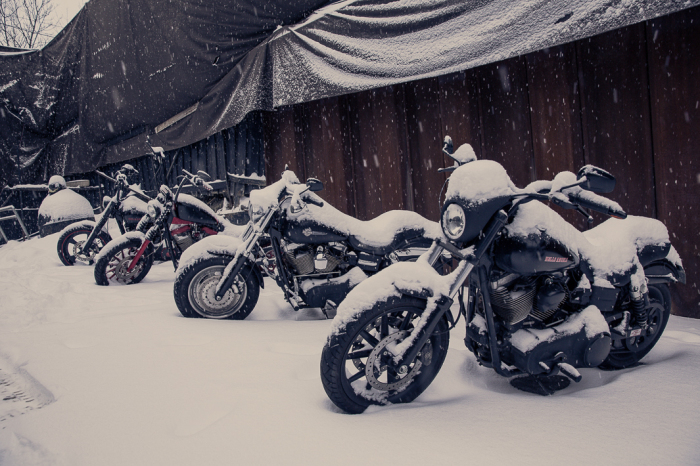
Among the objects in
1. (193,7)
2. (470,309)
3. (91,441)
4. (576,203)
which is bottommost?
(91,441)

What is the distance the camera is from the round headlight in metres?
1.89

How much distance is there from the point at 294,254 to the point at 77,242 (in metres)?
4.85

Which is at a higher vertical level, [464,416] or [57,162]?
[57,162]

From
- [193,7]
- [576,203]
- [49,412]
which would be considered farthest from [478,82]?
[193,7]

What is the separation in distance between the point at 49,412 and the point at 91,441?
37cm

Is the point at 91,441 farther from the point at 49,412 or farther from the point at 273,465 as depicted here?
the point at 273,465

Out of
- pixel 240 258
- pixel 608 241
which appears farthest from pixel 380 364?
pixel 240 258

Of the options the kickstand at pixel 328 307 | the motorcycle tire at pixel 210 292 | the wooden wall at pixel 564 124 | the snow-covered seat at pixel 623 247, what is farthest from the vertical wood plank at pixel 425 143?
the snow-covered seat at pixel 623 247

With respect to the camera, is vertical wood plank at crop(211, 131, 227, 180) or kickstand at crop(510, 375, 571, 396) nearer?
kickstand at crop(510, 375, 571, 396)

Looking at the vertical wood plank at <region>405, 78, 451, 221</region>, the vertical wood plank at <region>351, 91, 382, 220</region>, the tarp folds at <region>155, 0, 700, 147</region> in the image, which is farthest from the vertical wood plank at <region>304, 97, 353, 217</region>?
the vertical wood plank at <region>405, 78, 451, 221</region>

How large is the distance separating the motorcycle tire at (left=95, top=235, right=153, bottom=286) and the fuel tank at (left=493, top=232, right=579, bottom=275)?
14.4 feet

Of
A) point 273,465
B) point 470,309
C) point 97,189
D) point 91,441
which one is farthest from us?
point 97,189

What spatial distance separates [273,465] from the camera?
1.48 metres

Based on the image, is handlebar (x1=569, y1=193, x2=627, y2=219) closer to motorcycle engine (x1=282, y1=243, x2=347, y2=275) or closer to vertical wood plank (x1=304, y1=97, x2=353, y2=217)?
motorcycle engine (x1=282, y1=243, x2=347, y2=275)
